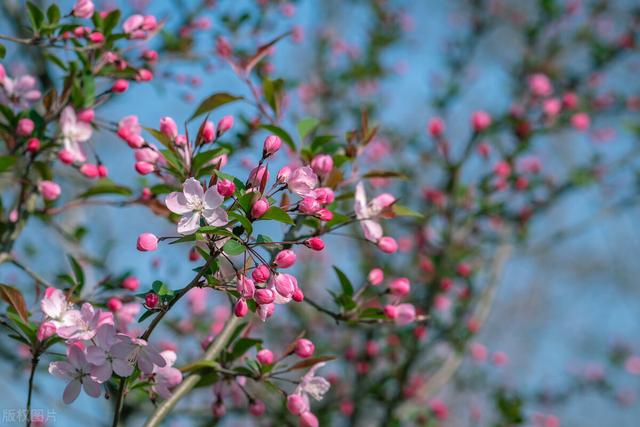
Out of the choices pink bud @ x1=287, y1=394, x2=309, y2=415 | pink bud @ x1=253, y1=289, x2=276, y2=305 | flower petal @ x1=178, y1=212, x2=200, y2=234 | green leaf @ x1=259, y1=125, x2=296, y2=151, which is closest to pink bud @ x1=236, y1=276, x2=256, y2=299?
pink bud @ x1=253, y1=289, x2=276, y2=305

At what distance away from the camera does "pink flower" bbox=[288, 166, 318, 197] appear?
1070mm

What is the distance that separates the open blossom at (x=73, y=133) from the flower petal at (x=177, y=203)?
0.54 metres

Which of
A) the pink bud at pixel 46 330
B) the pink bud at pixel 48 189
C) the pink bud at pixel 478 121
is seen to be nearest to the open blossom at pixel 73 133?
the pink bud at pixel 48 189

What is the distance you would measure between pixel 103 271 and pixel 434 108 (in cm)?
242

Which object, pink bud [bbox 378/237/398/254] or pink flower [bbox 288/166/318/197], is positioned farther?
pink bud [bbox 378/237/398/254]

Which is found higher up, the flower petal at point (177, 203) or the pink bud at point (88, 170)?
the flower petal at point (177, 203)

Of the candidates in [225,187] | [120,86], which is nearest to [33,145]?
[120,86]

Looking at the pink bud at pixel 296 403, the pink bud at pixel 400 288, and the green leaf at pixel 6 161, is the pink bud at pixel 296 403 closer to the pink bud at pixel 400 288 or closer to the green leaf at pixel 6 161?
the pink bud at pixel 400 288

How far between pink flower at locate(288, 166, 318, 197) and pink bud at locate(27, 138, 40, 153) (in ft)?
2.43

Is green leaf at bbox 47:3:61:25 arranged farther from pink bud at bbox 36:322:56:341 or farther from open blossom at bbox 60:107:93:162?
pink bud at bbox 36:322:56:341

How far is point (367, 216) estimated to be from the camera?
139 cm

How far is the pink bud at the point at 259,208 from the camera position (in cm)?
98

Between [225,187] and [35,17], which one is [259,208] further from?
[35,17]

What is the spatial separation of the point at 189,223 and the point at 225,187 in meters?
0.09
